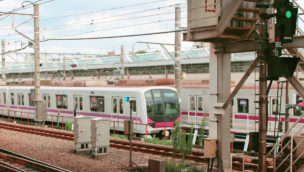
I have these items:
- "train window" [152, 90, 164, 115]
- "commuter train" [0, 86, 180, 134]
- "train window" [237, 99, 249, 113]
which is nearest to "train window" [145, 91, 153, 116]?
"commuter train" [0, 86, 180, 134]

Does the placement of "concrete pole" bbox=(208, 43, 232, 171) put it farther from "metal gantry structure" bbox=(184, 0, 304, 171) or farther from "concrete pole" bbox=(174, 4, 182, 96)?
"concrete pole" bbox=(174, 4, 182, 96)

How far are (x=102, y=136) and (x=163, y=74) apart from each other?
31.1 metres

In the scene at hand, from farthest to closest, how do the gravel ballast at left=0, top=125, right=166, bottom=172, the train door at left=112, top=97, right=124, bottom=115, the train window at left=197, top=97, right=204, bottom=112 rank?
the train window at left=197, top=97, right=204, bottom=112, the train door at left=112, top=97, right=124, bottom=115, the gravel ballast at left=0, top=125, right=166, bottom=172

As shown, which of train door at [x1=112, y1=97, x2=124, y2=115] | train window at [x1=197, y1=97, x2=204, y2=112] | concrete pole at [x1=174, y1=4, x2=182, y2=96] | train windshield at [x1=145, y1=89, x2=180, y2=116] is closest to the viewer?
concrete pole at [x1=174, y1=4, x2=182, y2=96]

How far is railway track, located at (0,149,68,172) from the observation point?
11788 millimetres

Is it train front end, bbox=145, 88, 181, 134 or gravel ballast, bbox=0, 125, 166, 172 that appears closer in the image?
gravel ballast, bbox=0, 125, 166, 172

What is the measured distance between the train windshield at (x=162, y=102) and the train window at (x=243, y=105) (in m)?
3.22

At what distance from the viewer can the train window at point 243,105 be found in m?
19.6

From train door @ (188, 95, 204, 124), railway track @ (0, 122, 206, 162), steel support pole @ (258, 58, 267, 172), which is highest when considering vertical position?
steel support pole @ (258, 58, 267, 172)

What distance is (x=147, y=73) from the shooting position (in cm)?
4747

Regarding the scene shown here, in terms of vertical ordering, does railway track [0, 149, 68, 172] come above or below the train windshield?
below

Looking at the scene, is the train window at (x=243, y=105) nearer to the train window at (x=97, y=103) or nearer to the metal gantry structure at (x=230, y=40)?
the train window at (x=97, y=103)

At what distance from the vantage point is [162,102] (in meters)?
20.0

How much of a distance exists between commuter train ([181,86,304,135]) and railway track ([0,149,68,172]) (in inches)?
309
